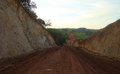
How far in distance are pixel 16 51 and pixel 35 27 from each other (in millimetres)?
16234

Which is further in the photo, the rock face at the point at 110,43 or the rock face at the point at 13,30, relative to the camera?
the rock face at the point at 110,43

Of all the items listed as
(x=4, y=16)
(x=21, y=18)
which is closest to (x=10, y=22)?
(x=4, y=16)

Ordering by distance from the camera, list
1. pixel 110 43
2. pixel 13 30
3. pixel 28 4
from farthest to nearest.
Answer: pixel 28 4, pixel 110 43, pixel 13 30

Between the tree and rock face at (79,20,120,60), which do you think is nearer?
rock face at (79,20,120,60)

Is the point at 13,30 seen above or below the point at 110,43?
above

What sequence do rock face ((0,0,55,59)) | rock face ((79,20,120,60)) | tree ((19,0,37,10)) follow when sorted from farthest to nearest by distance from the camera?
tree ((19,0,37,10)), rock face ((79,20,120,60)), rock face ((0,0,55,59))

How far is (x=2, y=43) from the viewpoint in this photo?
80.8 feet

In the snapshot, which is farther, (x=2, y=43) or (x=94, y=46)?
(x=94, y=46)

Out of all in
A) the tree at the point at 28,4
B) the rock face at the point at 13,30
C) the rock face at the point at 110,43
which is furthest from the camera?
the tree at the point at 28,4

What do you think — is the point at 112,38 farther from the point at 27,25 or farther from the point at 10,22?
the point at 10,22

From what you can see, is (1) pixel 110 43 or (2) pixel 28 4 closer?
(1) pixel 110 43

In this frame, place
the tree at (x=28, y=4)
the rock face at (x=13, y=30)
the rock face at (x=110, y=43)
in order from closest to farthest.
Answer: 1. the rock face at (x=13, y=30)
2. the rock face at (x=110, y=43)
3. the tree at (x=28, y=4)

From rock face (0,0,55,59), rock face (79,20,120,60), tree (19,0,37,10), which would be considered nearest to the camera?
rock face (0,0,55,59)

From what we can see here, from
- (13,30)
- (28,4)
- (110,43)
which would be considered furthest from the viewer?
(28,4)
